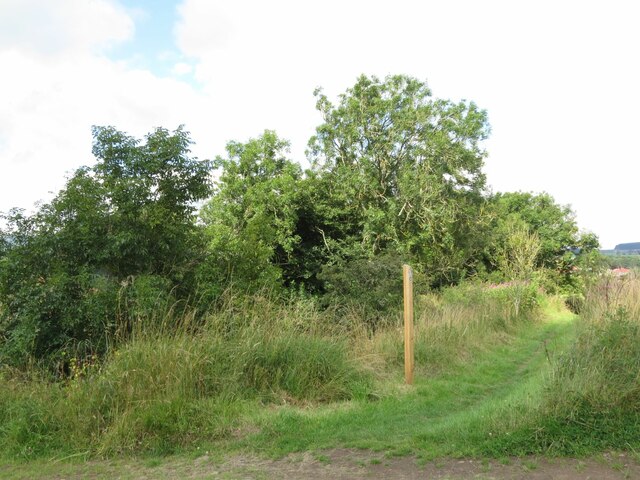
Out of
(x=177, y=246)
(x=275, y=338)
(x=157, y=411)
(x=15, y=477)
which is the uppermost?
(x=177, y=246)

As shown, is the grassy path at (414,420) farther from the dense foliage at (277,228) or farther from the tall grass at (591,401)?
the dense foliage at (277,228)

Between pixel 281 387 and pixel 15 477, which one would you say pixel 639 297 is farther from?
pixel 15 477

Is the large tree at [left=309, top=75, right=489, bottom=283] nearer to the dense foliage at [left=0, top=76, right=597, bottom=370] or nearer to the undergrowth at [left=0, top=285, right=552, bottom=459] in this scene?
the dense foliage at [left=0, top=76, right=597, bottom=370]

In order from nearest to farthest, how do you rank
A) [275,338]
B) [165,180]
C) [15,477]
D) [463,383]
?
[15,477] → [275,338] → [463,383] → [165,180]

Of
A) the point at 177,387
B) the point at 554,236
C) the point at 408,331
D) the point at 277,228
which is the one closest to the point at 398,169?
the point at 277,228

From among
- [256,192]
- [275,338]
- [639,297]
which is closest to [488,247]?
[256,192]

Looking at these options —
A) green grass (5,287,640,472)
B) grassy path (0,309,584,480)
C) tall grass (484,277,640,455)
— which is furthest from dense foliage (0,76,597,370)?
tall grass (484,277,640,455)

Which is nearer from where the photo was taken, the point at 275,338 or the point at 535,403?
the point at 535,403

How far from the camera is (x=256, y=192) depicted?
73.9ft

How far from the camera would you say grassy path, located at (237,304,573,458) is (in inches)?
211

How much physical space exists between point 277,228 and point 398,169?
227 inches

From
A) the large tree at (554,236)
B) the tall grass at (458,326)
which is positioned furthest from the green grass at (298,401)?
the large tree at (554,236)

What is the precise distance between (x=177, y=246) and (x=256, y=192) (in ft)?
42.2

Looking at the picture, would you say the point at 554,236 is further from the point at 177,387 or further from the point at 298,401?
the point at 177,387
